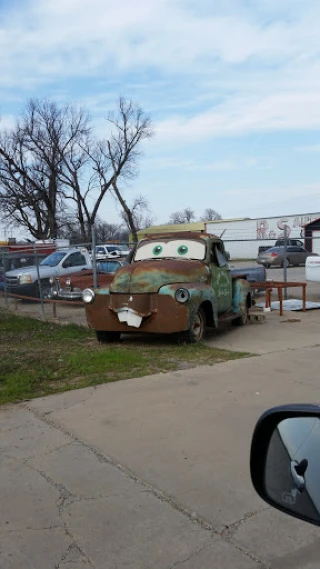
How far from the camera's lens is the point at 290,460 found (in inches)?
66.8

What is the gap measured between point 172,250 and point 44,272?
780cm

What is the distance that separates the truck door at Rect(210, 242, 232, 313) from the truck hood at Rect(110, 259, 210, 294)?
33 cm

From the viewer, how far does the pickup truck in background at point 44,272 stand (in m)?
15.5

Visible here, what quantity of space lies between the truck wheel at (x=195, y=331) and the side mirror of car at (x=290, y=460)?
21.6 ft

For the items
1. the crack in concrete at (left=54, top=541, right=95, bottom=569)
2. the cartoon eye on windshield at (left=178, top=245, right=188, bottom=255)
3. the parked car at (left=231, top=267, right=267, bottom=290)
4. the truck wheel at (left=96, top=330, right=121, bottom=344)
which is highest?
the cartoon eye on windshield at (left=178, top=245, right=188, bottom=255)

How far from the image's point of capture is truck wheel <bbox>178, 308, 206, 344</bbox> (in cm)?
848

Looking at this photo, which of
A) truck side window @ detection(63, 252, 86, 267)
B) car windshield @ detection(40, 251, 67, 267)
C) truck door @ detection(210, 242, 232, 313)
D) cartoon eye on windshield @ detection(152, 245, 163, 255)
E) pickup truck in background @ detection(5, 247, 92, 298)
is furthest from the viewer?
truck side window @ detection(63, 252, 86, 267)

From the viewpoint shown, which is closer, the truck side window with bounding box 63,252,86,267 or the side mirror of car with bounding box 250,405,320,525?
the side mirror of car with bounding box 250,405,320,525

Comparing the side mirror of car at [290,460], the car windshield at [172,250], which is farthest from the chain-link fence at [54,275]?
the side mirror of car at [290,460]

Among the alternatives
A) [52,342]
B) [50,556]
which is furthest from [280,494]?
[52,342]

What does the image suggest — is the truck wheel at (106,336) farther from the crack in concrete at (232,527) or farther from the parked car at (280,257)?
the parked car at (280,257)

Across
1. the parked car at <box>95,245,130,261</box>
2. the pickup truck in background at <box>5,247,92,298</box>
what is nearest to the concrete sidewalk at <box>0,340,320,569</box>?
the pickup truck in background at <box>5,247,92,298</box>

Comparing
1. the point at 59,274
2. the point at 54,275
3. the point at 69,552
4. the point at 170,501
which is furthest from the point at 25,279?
the point at 69,552

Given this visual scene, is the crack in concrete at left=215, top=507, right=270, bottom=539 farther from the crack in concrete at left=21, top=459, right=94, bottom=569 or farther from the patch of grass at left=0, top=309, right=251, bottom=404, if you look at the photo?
the patch of grass at left=0, top=309, right=251, bottom=404
